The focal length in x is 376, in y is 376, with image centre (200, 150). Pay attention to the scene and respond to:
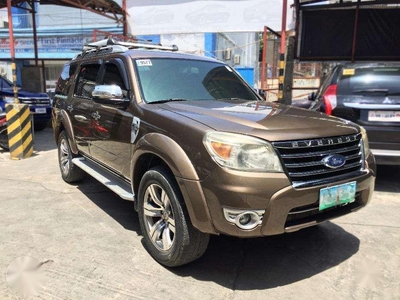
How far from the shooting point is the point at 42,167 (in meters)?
6.83

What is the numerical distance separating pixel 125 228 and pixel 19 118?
4589mm

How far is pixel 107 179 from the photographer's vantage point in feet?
13.8

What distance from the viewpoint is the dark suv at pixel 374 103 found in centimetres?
483

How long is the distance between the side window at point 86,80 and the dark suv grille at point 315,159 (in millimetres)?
2884

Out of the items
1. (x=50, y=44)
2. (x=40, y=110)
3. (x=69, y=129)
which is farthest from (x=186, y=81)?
(x=50, y=44)

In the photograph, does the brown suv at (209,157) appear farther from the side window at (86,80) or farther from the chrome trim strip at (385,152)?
the chrome trim strip at (385,152)

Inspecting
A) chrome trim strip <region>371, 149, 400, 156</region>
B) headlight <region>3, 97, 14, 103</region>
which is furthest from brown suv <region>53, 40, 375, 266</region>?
headlight <region>3, 97, 14, 103</region>

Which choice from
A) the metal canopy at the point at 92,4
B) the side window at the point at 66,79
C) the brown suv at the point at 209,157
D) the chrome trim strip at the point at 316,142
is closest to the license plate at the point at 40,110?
the metal canopy at the point at 92,4

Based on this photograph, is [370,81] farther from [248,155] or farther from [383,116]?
[248,155]

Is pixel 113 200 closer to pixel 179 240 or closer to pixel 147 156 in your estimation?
pixel 147 156

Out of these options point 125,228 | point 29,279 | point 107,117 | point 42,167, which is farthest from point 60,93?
point 29,279

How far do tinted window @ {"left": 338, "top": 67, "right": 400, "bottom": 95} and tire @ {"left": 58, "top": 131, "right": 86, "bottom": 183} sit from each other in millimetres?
3879

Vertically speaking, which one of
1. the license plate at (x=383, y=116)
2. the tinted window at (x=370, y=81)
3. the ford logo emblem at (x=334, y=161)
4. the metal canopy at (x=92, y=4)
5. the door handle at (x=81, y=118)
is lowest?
the ford logo emblem at (x=334, y=161)

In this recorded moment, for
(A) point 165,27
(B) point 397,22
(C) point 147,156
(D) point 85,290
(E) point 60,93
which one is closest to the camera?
(D) point 85,290
